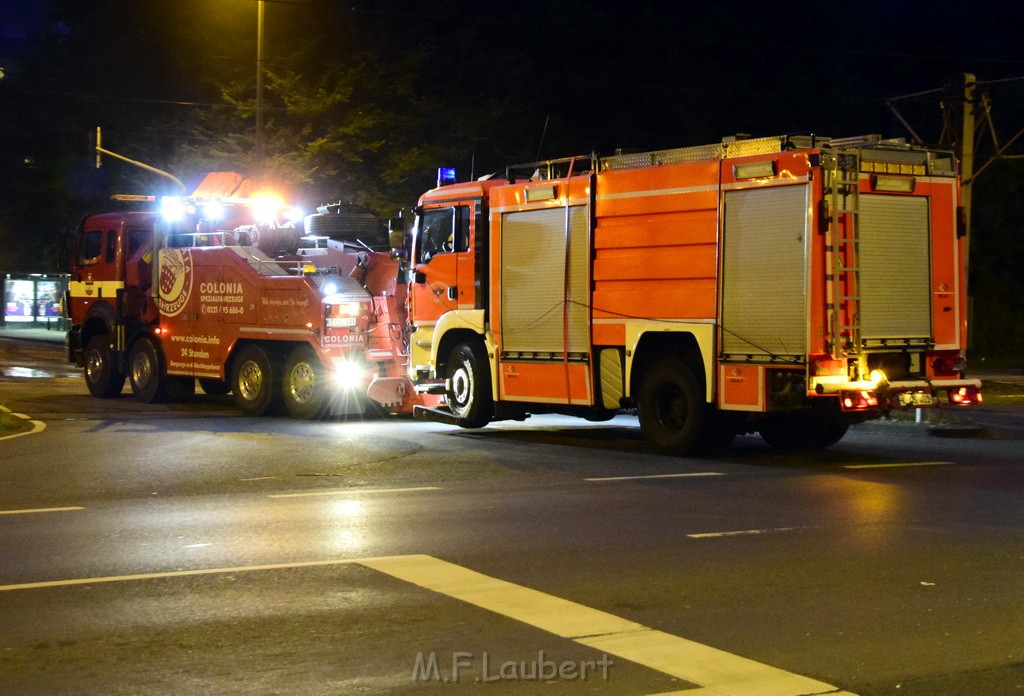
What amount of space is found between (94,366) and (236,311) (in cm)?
455

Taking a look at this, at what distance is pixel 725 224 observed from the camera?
14.5 metres

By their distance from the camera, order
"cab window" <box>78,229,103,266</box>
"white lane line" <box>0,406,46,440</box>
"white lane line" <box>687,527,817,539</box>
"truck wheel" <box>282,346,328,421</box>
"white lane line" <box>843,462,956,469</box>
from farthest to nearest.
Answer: "cab window" <box>78,229,103,266</box> < "truck wheel" <box>282,346,328,421</box> < "white lane line" <box>0,406,46,440</box> < "white lane line" <box>843,462,956,469</box> < "white lane line" <box>687,527,817,539</box>

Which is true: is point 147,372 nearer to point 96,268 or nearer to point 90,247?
point 96,268

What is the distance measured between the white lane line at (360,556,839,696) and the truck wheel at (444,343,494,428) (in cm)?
860

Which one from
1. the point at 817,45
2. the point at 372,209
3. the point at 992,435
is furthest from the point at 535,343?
the point at 817,45

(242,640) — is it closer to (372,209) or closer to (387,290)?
(387,290)

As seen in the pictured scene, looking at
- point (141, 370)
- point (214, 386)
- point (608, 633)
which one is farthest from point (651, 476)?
point (141, 370)

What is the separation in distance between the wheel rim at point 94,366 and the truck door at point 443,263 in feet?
25.5

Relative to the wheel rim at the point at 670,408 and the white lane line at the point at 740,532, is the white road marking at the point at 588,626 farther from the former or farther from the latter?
the wheel rim at the point at 670,408

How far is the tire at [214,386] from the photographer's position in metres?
22.0

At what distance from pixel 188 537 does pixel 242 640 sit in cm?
317

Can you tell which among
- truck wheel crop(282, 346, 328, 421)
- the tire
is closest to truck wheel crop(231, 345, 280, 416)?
truck wheel crop(282, 346, 328, 421)

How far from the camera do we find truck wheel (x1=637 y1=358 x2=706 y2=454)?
48.7 feet

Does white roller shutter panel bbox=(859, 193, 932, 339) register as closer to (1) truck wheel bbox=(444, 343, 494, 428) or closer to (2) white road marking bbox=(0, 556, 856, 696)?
(1) truck wheel bbox=(444, 343, 494, 428)
